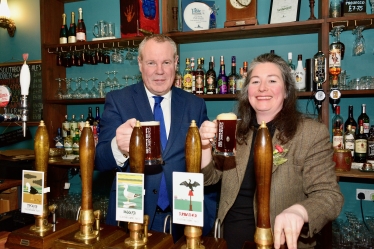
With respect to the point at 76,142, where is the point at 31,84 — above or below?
above

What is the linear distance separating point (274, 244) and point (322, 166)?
58 centimetres

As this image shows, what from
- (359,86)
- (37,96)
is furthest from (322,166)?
(37,96)

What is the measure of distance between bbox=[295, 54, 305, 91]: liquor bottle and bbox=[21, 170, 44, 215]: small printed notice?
219 centimetres

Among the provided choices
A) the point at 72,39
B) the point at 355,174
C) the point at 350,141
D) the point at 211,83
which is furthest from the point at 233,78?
the point at 72,39

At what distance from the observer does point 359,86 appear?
2512 mm

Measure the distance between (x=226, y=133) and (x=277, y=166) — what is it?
366mm

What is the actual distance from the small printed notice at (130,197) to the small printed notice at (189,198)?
91 mm

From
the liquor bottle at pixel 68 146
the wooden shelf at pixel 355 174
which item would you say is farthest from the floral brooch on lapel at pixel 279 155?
the liquor bottle at pixel 68 146

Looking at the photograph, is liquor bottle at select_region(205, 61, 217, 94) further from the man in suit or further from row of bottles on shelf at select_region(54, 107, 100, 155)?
row of bottles on shelf at select_region(54, 107, 100, 155)

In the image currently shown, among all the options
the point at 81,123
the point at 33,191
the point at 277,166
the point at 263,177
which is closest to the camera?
the point at 263,177

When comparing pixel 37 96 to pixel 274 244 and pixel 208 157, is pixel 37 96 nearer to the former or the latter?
pixel 208 157

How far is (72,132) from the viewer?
3.39 meters

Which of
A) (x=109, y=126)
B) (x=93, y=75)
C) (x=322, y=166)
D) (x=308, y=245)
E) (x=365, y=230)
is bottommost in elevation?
(x=365, y=230)

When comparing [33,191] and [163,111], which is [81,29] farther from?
[33,191]
